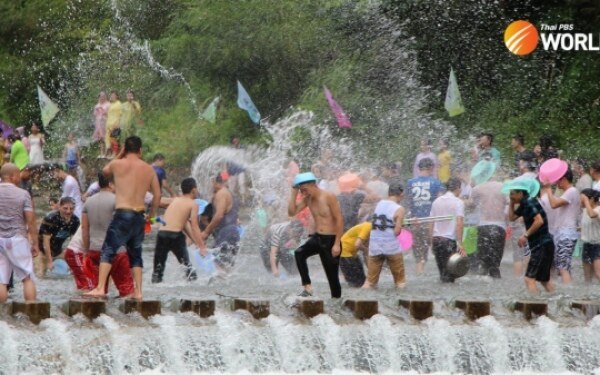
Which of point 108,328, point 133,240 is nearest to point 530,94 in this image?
point 133,240

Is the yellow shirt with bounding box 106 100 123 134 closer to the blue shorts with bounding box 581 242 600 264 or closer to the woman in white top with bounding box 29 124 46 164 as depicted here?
the woman in white top with bounding box 29 124 46 164

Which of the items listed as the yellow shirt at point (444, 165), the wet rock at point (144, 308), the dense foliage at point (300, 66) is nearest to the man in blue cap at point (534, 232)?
the wet rock at point (144, 308)

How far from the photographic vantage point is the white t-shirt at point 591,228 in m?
15.4

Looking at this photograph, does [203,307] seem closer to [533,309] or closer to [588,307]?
[533,309]

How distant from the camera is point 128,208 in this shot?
13078 millimetres

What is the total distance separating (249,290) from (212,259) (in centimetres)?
137

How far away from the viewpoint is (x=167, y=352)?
37.8 ft

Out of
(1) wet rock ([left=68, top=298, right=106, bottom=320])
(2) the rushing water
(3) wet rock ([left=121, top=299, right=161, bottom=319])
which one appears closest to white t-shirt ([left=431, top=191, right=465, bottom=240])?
(2) the rushing water

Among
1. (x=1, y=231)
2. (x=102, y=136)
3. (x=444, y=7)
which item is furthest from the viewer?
(x=102, y=136)

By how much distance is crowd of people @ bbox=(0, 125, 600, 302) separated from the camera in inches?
516

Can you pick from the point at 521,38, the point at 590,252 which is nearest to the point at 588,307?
the point at 590,252

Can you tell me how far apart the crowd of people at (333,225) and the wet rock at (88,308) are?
107 cm

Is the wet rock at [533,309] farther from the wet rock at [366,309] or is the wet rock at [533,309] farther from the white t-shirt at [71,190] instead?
the white t-shirt at [71,190]

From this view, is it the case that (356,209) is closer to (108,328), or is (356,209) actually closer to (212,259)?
(212,259)
